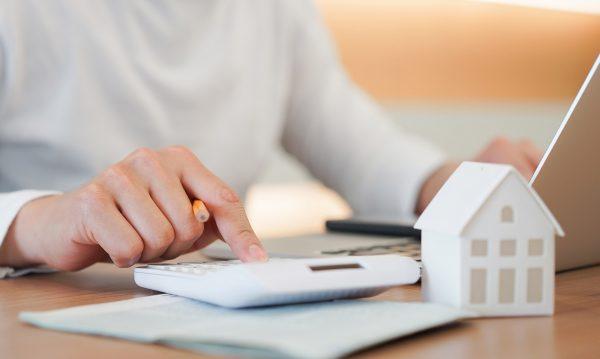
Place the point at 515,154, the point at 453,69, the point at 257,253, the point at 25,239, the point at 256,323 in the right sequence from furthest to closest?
the point at 453,69
the point at 515,154
the point at 25,239
the point at 257,253
the point at 256,323

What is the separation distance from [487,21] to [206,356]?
2978 mm

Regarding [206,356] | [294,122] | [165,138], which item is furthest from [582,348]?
[294,122]

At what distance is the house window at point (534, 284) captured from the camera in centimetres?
56

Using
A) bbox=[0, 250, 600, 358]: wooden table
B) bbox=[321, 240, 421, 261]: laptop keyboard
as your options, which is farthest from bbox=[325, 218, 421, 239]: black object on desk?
bbox=[0, 250, 600, 358]: wooden table

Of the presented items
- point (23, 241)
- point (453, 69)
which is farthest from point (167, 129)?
point (453, 69)

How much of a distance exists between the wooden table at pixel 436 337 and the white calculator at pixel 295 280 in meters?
0.06

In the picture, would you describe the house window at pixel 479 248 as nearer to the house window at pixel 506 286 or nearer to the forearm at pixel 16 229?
the house window at pixel 506 286

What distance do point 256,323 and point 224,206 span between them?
0.68ft

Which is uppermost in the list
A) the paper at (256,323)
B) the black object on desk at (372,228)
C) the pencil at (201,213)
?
the pencil at (201,213)

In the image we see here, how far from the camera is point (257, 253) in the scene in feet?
2.11

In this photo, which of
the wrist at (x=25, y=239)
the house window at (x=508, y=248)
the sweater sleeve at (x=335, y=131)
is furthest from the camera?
the sweater sleeve at (x=335, y=131)

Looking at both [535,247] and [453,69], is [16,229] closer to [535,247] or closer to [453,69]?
[535,247]

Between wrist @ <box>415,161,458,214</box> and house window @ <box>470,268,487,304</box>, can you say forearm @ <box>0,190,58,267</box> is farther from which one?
wrist @ <box>415,161,458,214</box>

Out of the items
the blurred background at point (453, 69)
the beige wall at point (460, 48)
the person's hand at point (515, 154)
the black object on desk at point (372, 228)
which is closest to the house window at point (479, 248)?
the black object on desk at point (372, 228)
